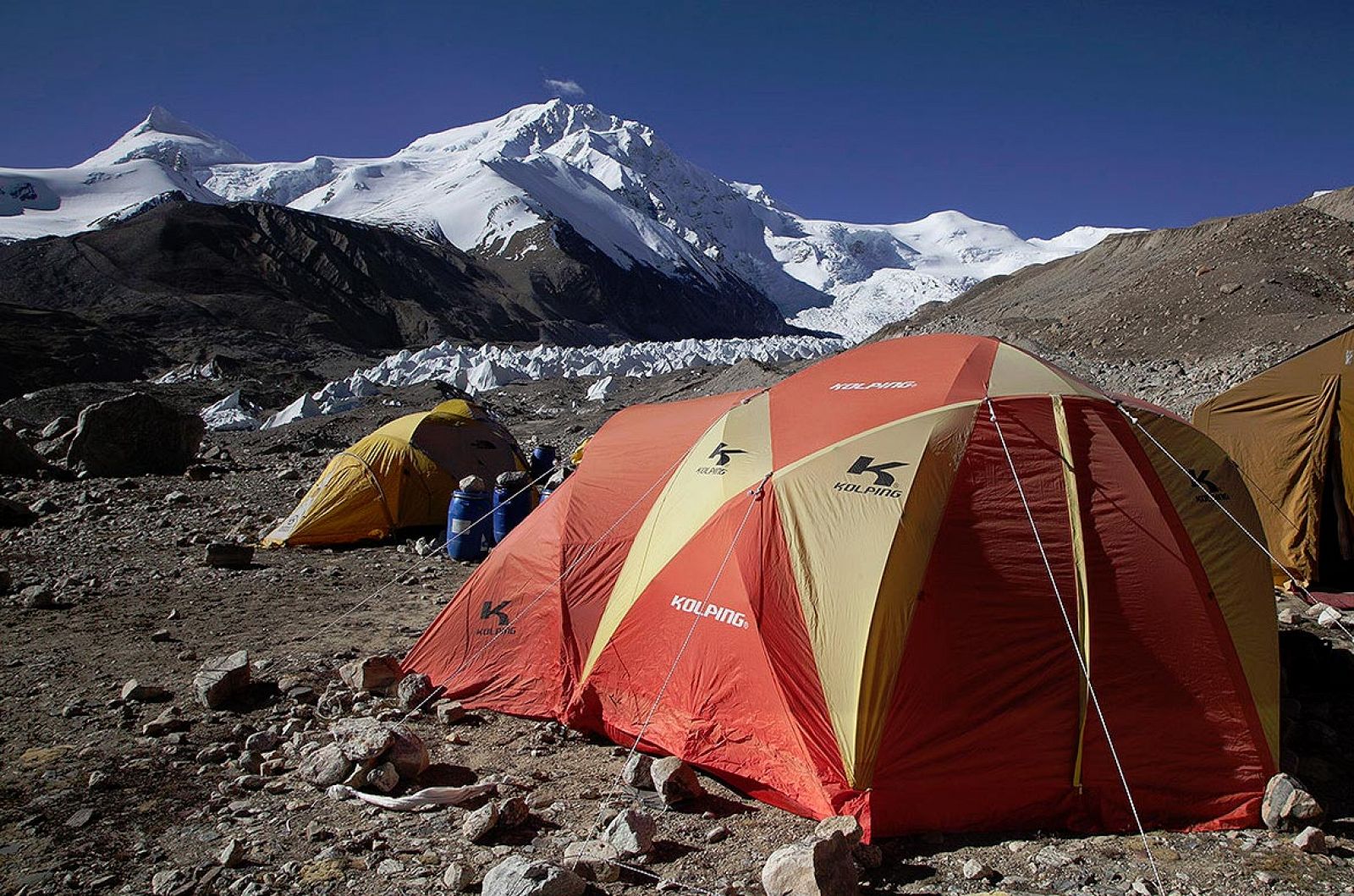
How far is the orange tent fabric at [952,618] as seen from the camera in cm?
419

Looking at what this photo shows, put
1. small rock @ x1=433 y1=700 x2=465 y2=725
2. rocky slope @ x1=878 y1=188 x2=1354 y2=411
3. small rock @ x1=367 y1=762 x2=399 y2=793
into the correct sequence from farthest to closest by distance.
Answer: rocky slope @ x1=878 y1=188 x2=1354 y2=411
small rock @ x1=433 y1=700 x2=465 y2=725
small rock @ x1=367 y1=762 x2=399 y2=793

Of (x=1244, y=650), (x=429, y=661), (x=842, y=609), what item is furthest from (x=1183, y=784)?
(x=429, y=661)

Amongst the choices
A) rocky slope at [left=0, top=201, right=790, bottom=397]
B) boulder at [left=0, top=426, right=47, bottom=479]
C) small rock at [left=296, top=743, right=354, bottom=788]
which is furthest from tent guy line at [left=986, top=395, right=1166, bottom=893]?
rocky slope at [left=0, top=201, right=790, bottom=397]

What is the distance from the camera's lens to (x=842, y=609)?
4.43 metres

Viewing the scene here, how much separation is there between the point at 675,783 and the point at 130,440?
1644 cm

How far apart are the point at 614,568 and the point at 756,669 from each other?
1502mm

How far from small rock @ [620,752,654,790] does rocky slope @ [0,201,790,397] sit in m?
36.2

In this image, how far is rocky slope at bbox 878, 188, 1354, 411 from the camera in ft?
61.4

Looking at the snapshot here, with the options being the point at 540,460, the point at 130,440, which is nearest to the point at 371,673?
the point at 540,460

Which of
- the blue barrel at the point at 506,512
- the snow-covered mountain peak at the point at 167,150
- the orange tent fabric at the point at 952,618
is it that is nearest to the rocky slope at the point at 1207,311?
the blue barrel at the point at 506,512

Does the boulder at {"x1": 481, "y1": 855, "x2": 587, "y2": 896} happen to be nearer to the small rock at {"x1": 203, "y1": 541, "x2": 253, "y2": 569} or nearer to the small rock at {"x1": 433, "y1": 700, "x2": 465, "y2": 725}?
the small rock at {"x1": 433, "y1": 700, "x2": 465, "y2": 725}

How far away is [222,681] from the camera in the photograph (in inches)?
223

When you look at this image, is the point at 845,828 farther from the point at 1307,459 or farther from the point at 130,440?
the point at 130,440

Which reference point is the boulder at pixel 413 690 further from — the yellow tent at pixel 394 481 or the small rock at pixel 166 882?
the yellow tent at pixel 394 481
